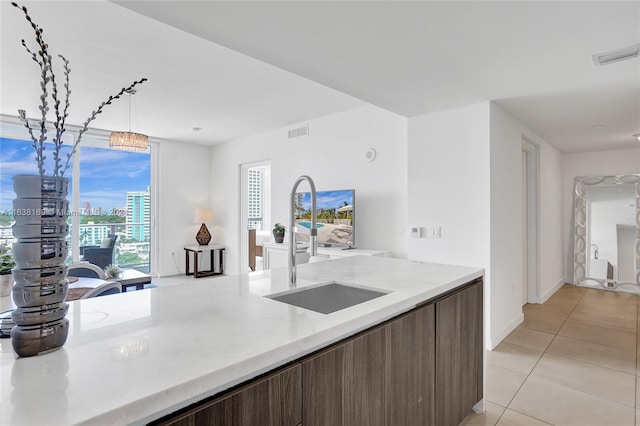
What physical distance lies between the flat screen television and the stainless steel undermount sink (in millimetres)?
2603

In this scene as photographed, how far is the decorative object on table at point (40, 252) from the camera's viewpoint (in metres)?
0.78

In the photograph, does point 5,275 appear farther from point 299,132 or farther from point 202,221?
point 202,221

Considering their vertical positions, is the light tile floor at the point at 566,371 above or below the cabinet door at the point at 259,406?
below

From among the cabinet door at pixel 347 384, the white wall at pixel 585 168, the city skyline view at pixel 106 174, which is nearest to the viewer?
the cabinet door at pixel 347 384

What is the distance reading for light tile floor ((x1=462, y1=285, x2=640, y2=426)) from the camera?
217 centimetres

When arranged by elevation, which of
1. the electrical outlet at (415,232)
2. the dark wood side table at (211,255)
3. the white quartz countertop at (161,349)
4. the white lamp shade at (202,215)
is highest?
the white lamp shade at (202,215)

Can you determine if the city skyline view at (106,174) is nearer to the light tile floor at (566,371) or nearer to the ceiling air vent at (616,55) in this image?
the light tile floor at (566,371)

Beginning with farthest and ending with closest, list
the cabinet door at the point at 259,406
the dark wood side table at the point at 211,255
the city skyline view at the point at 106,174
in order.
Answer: the dark wood side table at the point at 211,255 < the city skyline view at the point at 106,174 < the cabinet door at the point at 259,406

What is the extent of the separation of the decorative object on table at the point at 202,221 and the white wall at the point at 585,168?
22.2ft

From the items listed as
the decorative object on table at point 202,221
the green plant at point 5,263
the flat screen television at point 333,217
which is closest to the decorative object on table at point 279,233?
the flat screen television at point 333,217

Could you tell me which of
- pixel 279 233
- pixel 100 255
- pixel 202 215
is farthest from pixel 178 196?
pixel 279 233

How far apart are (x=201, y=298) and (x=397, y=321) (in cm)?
81

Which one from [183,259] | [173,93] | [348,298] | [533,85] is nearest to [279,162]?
[173,93]

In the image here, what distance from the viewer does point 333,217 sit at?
4.59 meters
